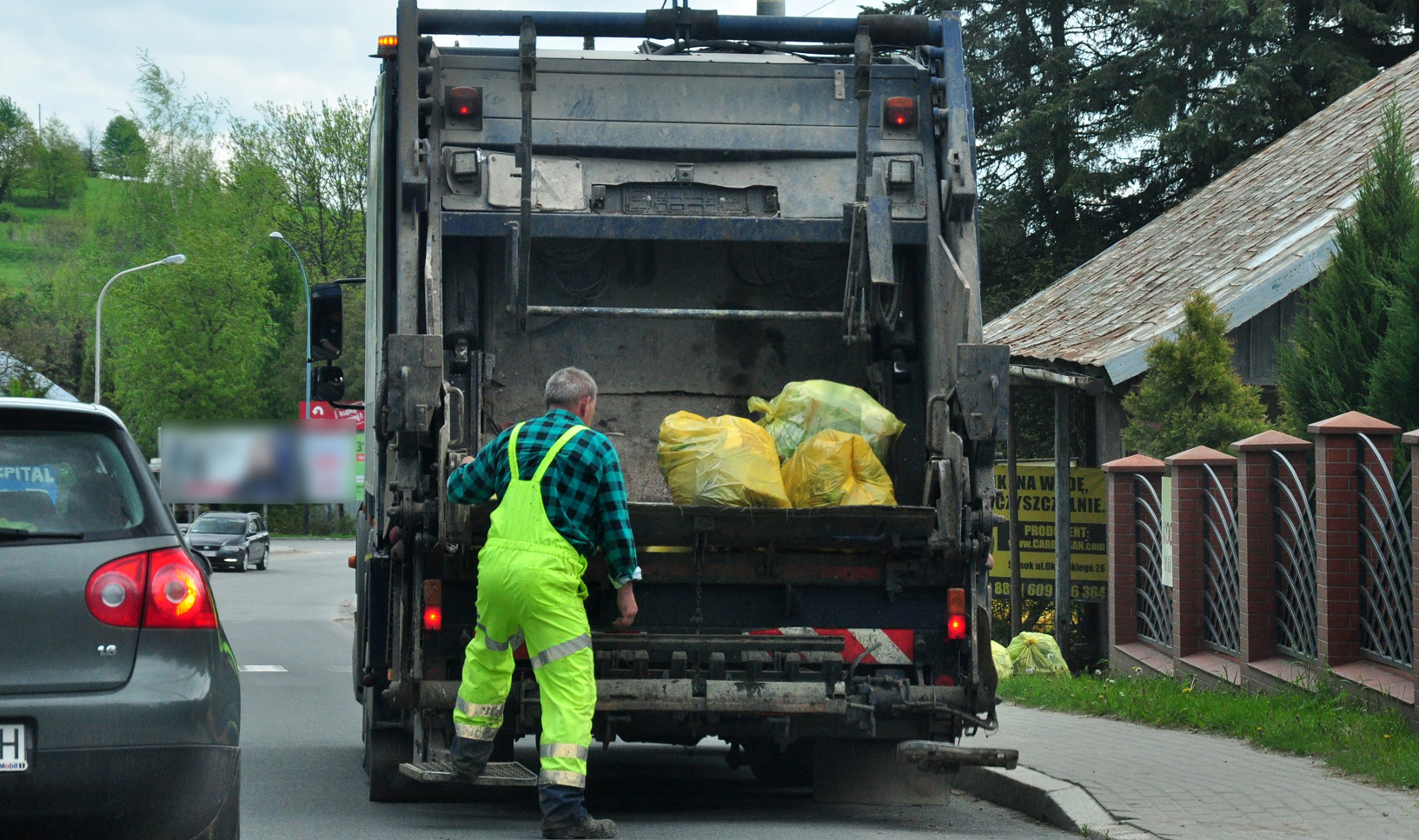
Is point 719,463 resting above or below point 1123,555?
above

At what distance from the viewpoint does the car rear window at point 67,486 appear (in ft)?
14.9

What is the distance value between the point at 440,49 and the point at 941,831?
378cm

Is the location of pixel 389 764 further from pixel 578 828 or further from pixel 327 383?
pixel 327 383

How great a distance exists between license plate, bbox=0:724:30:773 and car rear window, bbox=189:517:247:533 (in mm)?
34778

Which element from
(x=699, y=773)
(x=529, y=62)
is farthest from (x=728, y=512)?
(x=699, y=773)

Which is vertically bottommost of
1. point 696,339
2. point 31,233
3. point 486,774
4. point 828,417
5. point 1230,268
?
point 486,774

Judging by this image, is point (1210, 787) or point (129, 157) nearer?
point (1210, 787)

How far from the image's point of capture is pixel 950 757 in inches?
252

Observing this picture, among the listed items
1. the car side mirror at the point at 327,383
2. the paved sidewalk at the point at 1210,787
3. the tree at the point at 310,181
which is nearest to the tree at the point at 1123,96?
the paved sidewalk at the point at 1210,787

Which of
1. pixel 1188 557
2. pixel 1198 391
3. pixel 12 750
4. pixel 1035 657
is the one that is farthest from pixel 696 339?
pixel 1035 657

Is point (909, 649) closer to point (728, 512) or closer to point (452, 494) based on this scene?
point (728, 512)

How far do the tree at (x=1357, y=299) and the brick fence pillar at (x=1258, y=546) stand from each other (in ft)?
3.03

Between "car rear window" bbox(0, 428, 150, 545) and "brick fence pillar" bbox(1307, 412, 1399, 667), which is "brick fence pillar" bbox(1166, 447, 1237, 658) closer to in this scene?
"brick fence pillar" bbox(1307, 412, 1399, 667)

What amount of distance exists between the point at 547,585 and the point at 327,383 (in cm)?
370
